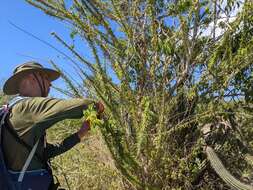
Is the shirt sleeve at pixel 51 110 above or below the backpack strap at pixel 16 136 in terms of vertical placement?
above

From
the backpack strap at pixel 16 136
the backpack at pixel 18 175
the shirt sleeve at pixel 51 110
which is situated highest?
the shirt sleeve at pixel 51 110

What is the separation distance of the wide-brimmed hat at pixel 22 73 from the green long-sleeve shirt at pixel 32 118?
272mm

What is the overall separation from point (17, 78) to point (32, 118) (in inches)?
18.0

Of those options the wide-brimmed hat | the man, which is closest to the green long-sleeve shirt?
the man

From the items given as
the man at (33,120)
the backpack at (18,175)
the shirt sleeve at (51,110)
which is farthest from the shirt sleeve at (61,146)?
the shirt sleeve at (51,110)

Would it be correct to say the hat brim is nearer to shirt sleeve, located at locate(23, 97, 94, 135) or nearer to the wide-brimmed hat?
the wide-brimmed hat

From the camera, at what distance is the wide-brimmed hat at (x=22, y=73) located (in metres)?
4.10

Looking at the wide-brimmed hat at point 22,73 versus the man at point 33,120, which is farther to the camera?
the wide-brimmed hat at point 22,73

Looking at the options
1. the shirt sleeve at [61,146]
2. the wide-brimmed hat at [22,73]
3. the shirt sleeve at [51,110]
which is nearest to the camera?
the shirt sleeve at [51,110]

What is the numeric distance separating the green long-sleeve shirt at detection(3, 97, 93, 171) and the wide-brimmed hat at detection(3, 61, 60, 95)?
27cm

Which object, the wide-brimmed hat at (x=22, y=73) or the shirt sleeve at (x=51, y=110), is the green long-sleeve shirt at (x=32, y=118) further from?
the wide-brimmed hat at (x=22, y=73)

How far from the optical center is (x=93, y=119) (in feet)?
12.2

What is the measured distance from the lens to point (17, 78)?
13.6 ft

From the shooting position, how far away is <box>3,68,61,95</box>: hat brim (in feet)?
13.5
